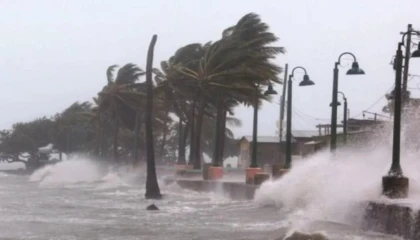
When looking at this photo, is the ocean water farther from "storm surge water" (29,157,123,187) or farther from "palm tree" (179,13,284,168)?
"storm surge water" (29,157,123,187)

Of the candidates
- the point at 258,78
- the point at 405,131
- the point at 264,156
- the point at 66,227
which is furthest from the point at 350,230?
the point at 264,156

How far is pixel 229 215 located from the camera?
2189 centimetres

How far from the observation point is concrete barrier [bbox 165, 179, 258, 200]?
1142 inches

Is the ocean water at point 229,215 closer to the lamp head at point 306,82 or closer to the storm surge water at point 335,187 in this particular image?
the storm surge water at point 335,187

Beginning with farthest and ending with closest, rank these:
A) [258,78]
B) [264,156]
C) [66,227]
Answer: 1. [264,156]
2. [258,78]
3. [66,227]

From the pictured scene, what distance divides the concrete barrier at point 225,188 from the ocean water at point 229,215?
422 mm

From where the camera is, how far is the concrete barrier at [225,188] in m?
29.0

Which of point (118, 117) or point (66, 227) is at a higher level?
point (118, 117)

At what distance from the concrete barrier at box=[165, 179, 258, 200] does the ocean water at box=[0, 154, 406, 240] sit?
0.42 m

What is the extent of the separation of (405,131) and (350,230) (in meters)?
10.4

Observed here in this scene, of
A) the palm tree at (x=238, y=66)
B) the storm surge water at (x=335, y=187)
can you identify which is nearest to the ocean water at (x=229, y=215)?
the storm surge water at (x=335, y=187)

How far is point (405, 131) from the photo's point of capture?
23.4 meters

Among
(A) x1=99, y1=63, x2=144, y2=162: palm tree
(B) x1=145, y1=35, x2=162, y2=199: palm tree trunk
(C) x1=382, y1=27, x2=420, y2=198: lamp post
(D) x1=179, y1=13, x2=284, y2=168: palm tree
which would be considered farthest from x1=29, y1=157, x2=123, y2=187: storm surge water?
(C) x1=382, y1=27, x2=420, y2=198: lamp post

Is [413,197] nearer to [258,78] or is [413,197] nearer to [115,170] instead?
[258,78]
